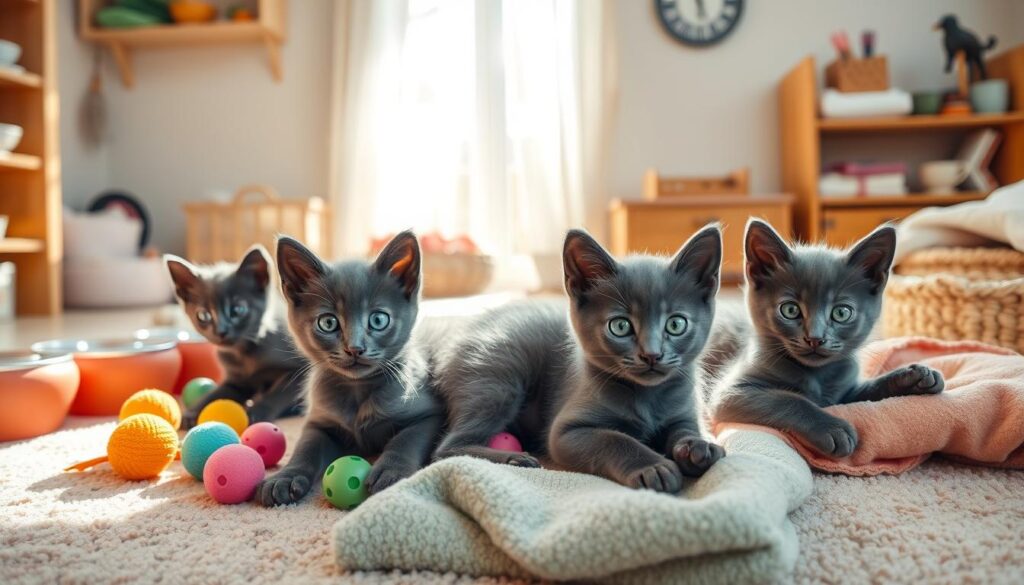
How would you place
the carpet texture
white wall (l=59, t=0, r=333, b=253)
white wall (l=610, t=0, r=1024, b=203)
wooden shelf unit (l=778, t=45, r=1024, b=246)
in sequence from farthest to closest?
white wall (l=59, t=0, r=333, b=253), white wall (l=610, t=0, r=1024, b=203), wooden shelf unit (l=778, t=45, r=1024, b=246), the carpet texture

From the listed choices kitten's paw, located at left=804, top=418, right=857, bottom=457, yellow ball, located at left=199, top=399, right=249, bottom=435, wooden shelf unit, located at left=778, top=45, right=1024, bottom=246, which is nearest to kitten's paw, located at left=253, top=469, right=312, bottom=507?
yellow ball, located at left=199, top=399, right=249, bottom=435

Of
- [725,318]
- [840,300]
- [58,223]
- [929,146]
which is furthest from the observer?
[929,146]

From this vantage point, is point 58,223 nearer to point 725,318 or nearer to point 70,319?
point 70,319

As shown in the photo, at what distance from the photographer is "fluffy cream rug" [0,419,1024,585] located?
3.09 feet

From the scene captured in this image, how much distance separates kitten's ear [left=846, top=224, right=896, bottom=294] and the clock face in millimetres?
3578

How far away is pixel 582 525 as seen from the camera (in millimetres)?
883

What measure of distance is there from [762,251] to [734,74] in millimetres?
3593

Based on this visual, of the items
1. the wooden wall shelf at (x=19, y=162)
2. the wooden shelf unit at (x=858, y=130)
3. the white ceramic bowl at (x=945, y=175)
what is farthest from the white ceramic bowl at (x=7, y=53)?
the white ceramic bowl at (x=945, y=175)

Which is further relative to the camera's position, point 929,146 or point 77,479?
point 929,146

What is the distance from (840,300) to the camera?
1.34 metres

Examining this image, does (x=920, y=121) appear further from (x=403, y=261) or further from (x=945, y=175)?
(x=403, y=261)

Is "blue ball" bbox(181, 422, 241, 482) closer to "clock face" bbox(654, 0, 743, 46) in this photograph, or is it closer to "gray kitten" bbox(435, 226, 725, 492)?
"gray kitten" bbox(435, 226, 725, 492)

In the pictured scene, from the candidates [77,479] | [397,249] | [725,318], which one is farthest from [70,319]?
[725,318]

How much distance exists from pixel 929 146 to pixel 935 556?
4166 millimetres
